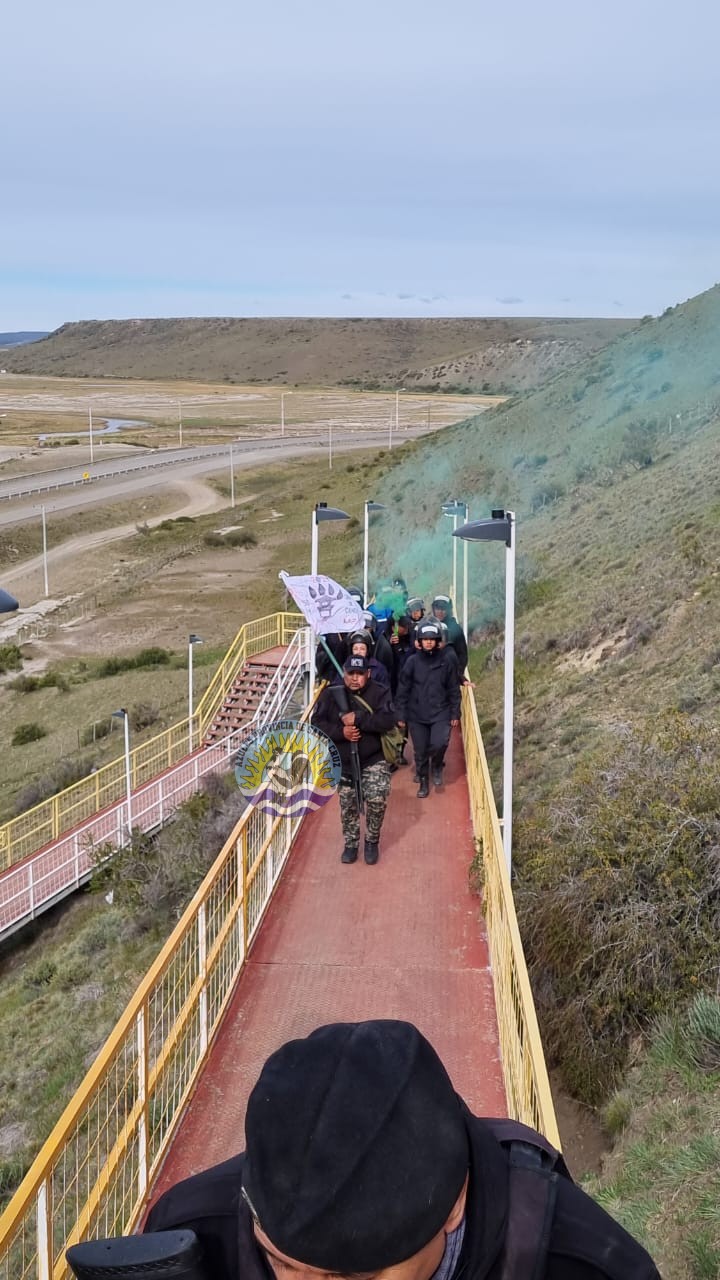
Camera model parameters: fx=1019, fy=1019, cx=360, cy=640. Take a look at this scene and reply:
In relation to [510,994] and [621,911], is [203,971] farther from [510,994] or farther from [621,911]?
[621,911]

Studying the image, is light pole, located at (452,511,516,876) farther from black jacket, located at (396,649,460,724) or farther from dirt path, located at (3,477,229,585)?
dirt path, located at (3,477,229,585)

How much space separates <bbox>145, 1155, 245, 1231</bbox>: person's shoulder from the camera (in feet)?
5.37

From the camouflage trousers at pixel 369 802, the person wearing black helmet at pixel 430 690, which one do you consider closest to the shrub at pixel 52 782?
the person wearing black helmet at pixel 430 690

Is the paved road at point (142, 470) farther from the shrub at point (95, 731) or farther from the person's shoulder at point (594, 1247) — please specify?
the person's shoulder at point (594, 1247)

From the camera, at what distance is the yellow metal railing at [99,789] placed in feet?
56.0

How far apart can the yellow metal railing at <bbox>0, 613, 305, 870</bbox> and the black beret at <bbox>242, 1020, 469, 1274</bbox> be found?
15.2 m

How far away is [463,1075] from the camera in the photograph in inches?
207

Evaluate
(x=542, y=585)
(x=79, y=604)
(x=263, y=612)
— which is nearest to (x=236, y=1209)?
(x=542, y=585)

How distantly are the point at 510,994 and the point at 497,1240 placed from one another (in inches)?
151

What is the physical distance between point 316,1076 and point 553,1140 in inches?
98.9

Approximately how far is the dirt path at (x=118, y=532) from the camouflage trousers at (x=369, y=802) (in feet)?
132

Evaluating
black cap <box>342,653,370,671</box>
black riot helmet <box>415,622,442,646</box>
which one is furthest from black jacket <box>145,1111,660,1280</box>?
black riot helmet <box>415,622,442,646</box>

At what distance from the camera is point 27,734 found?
25.3 meters

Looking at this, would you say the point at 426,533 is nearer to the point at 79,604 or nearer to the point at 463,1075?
the point at 79,604
